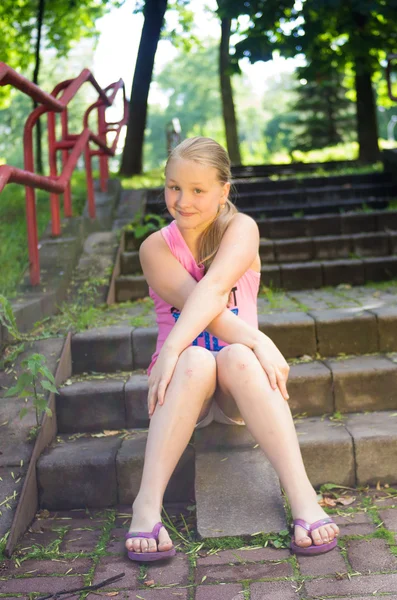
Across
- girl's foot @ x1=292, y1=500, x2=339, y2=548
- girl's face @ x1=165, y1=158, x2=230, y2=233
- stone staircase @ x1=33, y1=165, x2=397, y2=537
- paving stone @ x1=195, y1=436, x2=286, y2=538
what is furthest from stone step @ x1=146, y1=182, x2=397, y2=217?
girl's foot @ x1=292, y1=500, x2=339, y2=548

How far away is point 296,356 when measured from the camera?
345cm

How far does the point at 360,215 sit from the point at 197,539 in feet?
13.0

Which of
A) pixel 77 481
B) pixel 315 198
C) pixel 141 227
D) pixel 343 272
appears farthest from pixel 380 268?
pixel 77 481

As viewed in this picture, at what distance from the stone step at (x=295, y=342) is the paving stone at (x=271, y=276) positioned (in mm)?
1476

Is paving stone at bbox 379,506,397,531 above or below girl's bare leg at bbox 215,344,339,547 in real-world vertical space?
below

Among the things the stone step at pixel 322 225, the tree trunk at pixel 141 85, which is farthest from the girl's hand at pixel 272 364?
the tree trunk at pixel 141 85

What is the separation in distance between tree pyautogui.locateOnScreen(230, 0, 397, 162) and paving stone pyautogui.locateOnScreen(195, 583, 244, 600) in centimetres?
668

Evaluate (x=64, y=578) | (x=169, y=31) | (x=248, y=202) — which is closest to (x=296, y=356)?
(x=64, y=578)

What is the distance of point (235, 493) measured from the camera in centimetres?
248

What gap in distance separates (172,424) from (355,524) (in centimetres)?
70

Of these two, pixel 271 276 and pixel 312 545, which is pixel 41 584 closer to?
pixel 312 545

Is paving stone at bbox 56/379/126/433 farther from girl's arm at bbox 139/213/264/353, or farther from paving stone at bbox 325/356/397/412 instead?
paving stone at bbox 325/356/397/412

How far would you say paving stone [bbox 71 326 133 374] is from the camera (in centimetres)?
344

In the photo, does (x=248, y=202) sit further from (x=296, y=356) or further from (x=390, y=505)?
(x=390, y=505)
